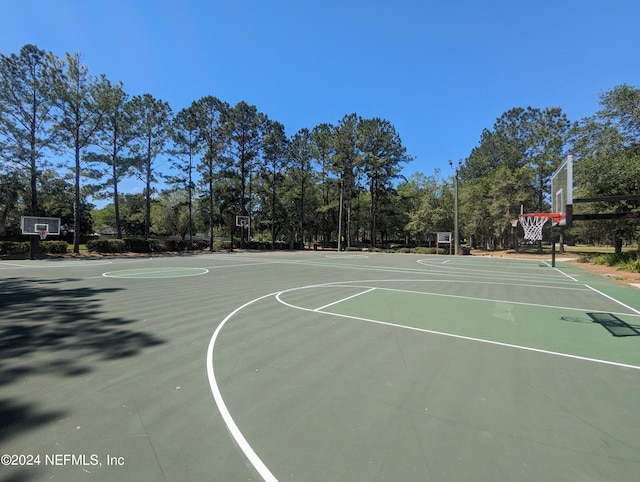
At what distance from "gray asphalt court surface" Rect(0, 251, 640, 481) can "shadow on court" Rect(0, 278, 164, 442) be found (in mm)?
32

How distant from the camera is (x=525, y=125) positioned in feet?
160

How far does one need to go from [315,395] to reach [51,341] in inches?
185

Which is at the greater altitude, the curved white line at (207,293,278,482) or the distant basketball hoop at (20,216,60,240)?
the distant basketball hoop at (20,216,60,240)

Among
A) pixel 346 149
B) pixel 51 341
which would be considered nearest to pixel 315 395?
pixel 51 341

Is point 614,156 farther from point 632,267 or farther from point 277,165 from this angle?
point 277,165

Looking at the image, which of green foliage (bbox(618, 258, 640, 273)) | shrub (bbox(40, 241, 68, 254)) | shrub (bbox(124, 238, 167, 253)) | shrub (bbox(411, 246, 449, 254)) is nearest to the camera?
green foliage (bbox(618, 258, 640, 273))

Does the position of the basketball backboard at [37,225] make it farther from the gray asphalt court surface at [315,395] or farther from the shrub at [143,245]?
the gray asphalt court surface at [315,395]

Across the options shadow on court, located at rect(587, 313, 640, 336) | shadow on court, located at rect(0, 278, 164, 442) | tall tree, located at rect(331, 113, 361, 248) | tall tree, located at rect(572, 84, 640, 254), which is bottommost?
shadow on court, located at rect(587, 313, 640, 336)

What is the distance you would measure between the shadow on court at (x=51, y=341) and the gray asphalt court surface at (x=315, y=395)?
0.03m

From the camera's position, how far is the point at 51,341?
523 centimetres

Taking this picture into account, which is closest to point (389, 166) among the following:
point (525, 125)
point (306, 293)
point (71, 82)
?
point (525, 125)

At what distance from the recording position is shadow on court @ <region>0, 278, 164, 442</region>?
10.4ft

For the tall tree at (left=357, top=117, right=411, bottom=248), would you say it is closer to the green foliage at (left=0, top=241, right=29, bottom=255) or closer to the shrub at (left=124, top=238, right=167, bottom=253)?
the shrub at (left=124, top=238, right=167, bottom=253)

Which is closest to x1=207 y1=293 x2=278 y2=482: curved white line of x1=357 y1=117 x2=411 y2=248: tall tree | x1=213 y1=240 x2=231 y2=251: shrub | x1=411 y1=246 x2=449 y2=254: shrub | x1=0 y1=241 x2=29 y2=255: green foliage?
x1=0 y1=241 x2=29 y2=255: green foliage
